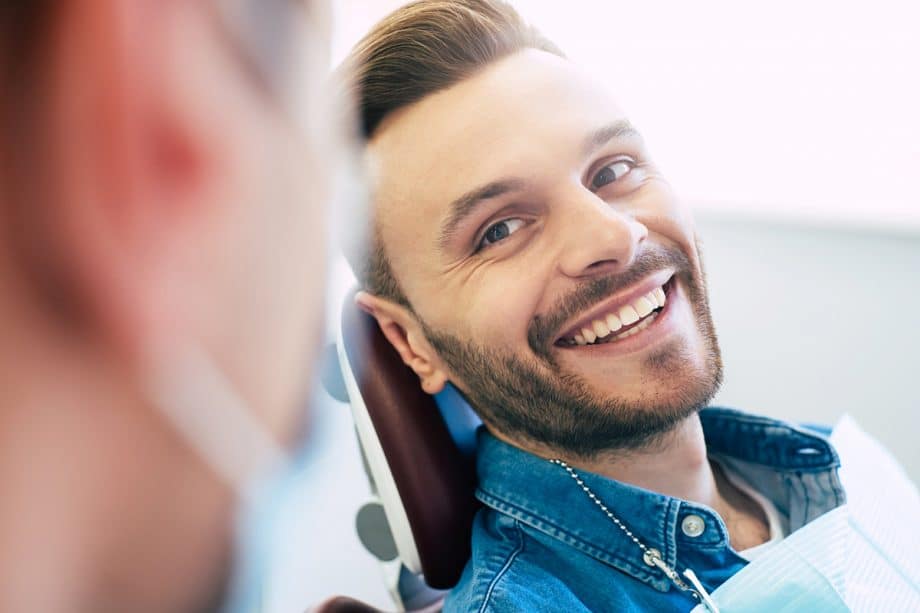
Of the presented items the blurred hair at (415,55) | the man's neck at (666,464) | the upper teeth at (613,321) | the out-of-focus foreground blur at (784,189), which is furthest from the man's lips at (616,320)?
the out-of-focus foreground blur at (784,189)

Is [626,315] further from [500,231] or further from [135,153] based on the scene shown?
[135,153]

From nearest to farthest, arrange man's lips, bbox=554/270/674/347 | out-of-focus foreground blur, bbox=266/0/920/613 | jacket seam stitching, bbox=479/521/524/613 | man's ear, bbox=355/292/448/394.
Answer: jacket seam stitching, bbox=479/521/524/613
man's lips, bbox=554/270/674/347
man's ear, bbox=355/292/448/394
out-of-focus foreground blur, bbox=266/0/920/613

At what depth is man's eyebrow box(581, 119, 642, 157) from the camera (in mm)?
957

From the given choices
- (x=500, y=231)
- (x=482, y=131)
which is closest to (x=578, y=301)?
(x=500, y=231)

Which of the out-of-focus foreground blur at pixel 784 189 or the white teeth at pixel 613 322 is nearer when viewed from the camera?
the white teeth at pixel 613 322

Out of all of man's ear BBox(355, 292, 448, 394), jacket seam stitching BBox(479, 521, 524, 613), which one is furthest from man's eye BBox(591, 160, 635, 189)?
jacket seam stitching BBox(479, 521, 524, 613)

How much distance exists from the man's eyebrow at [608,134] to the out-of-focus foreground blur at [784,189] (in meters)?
0.38

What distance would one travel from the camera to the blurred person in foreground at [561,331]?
892 millimetres

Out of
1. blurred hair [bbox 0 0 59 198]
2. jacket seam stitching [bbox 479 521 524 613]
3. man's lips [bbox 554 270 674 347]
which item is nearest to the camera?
blurred hair [bbox 0 0 59 198]

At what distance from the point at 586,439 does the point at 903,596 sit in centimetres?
45

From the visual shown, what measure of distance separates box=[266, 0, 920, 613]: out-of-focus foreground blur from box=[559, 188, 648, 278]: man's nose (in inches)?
21.2

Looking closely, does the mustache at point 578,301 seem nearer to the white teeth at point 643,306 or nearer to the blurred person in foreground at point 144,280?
the white teeth at point 643,306

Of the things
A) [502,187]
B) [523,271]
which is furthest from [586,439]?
[502,187]

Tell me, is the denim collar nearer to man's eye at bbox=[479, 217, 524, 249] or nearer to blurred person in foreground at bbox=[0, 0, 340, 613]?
man's eye at bbox=[479, 217, 524, 249]
